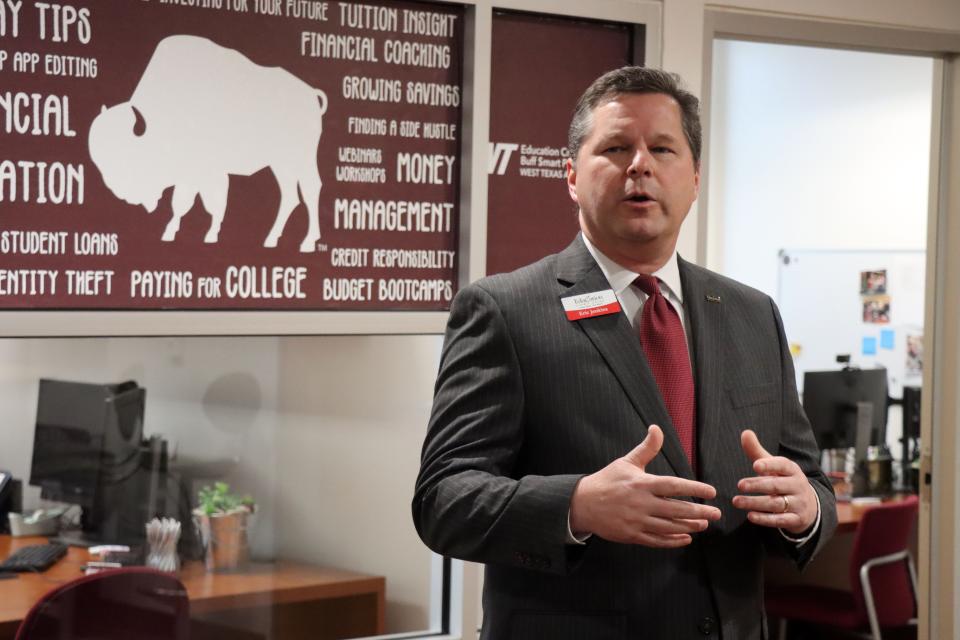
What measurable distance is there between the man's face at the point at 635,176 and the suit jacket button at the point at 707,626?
0.55 metres

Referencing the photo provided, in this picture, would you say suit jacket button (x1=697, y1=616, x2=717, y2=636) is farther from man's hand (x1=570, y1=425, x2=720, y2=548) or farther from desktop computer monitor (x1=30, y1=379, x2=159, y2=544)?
desktop computer monitor (x1=30, y1=379, x2=159, y2=544)

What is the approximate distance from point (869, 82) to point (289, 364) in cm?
478

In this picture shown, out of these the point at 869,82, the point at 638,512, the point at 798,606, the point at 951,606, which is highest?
the point at 869,82

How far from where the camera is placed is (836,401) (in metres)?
5.83

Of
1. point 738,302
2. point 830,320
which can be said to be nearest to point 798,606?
point 830,320

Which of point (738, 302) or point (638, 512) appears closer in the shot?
point (638, 512)

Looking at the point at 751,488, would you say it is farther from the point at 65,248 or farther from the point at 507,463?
the point at 65,248

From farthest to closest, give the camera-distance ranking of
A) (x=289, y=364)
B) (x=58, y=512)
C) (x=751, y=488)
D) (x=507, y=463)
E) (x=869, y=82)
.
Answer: (x=869, y=82)
(x=58, y=512)
(x=289, y=364)
(x=507, y=463)
(x=751, y=488)

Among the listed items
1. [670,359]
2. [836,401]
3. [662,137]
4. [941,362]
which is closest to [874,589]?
[836,401]

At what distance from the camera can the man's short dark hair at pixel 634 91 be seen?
174 centimetres

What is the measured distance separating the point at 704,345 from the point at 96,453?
1.85 m

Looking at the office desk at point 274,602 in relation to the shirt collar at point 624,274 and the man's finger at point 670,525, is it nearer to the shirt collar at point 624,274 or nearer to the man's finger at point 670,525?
the shirt collar at point 624,274

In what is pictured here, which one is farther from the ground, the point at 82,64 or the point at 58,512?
the point at 82,64

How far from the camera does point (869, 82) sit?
6.48 m
